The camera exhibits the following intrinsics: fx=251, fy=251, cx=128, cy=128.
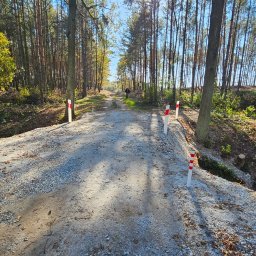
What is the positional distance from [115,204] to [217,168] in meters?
5.79

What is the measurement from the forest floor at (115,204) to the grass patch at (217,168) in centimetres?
156

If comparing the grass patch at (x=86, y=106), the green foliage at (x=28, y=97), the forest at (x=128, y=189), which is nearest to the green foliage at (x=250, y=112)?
the forest at (x=128, y=189)

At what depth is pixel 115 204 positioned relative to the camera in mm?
5078

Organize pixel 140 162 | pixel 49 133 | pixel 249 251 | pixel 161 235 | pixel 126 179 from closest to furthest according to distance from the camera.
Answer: pixel 249 251, pixel 161 235, pixel 126 179, pixel 140 162, pixel 49 133

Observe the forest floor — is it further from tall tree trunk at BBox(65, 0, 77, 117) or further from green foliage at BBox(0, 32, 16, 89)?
green foliage at BBox(0, 32, 16, 89)

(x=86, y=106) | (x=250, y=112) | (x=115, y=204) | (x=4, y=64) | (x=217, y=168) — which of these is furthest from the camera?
(x=86, y=106)

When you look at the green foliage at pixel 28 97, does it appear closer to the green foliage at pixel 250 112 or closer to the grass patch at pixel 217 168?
the grass patch at pixel 217 168

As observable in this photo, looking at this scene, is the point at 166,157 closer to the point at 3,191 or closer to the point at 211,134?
the point at 3,191

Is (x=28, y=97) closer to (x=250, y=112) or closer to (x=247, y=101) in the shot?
(x=250, y=112)

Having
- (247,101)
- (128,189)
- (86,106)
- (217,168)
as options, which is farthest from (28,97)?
(247,101)

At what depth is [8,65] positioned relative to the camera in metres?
17.3

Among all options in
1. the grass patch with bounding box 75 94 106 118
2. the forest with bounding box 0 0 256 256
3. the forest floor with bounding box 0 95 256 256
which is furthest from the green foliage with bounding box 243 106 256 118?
the forest floor with bounding box 0 95 256 256

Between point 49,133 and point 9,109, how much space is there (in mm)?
7821

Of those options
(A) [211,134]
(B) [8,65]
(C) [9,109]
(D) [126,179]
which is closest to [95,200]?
(D) [126,179]
